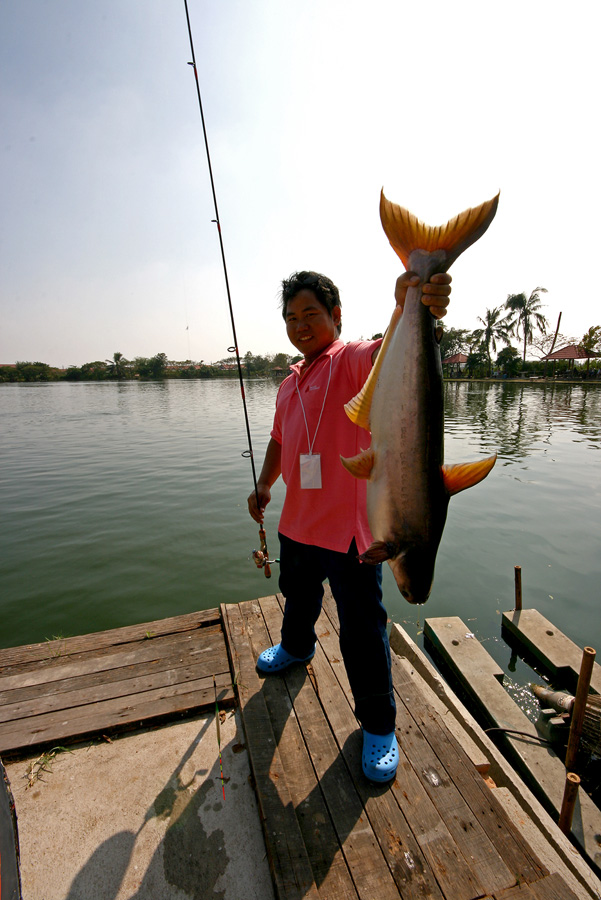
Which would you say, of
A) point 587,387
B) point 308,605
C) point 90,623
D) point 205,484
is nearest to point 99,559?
point 90,623

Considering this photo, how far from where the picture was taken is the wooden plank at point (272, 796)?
179 centimetres

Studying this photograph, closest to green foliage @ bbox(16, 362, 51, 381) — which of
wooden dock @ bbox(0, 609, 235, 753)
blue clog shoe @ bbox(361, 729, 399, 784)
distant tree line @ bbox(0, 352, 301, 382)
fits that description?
distant tree line @ bbox(0, 352, 301, 382)

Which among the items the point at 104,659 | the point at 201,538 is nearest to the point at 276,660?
the point at 104,659

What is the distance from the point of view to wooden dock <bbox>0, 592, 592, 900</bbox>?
184 centimetres

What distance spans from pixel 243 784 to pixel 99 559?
225 inches

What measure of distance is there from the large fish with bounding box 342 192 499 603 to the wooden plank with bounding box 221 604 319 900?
4.49 feet

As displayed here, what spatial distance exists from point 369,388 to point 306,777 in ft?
7.11

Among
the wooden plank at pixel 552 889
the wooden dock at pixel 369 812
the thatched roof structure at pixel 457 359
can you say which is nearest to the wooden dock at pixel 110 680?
the wooden dock at pixel 369 812

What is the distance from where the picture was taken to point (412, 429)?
1691 mm

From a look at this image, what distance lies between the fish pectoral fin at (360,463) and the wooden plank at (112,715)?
214 centimetres

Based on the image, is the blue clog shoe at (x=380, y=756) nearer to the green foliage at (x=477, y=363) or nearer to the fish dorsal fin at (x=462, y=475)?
the fish dorsal fin at (x=462, y=475)

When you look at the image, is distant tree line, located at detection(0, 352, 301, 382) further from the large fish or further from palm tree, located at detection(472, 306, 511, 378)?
the large fish

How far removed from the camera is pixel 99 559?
7094 millimetres

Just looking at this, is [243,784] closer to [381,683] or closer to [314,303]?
[381,683]
